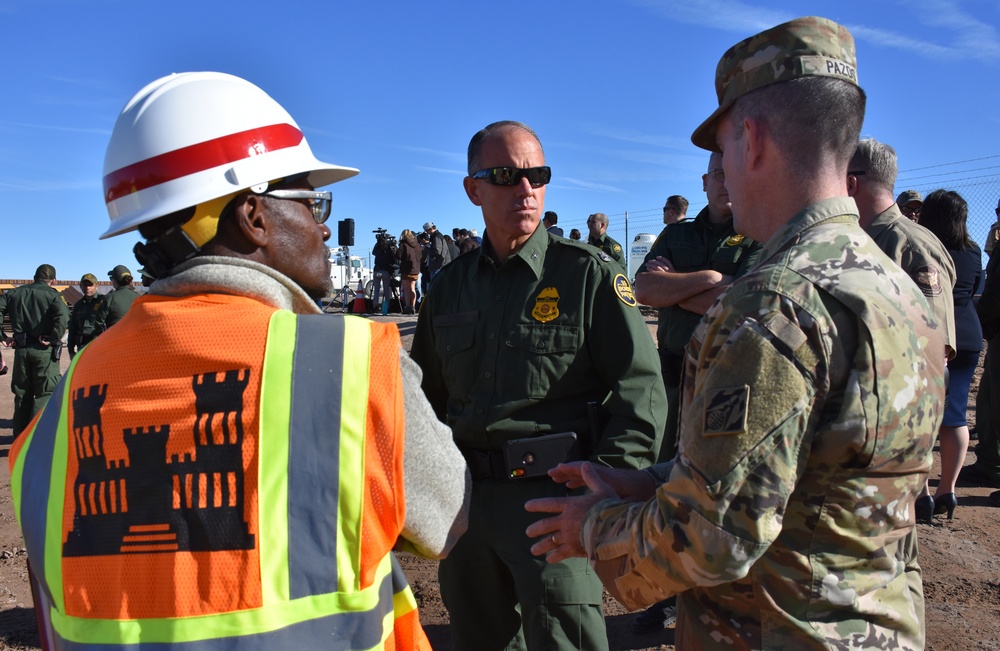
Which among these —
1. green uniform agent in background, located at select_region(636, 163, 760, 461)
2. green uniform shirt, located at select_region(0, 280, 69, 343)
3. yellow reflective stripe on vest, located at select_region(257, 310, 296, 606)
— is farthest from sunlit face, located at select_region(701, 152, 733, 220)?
green uniform shirt, located at select_region(0, 280, 69, 343)

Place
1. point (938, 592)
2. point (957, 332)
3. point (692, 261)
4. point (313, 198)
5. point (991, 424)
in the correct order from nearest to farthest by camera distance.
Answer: point (313, 198)
point (692, 261)
point (938, 592)
point (957, 332)
point (991, 424)

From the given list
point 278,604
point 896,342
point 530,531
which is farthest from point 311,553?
point 896,342

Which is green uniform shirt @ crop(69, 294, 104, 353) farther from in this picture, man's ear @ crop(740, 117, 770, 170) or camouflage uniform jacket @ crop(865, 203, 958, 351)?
man's ear @ crop(740, 117, 770, 170)

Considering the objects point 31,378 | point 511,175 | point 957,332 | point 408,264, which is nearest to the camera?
point 511,175

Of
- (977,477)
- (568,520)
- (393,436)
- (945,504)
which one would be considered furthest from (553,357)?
(977,477)

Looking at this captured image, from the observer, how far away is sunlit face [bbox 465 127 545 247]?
3.04 meters

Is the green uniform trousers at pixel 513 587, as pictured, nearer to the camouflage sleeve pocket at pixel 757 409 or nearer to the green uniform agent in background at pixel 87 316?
the camouflage sleeve pocket at pixel 757 409

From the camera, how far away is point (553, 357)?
2.81 metres

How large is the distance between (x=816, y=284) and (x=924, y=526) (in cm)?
480

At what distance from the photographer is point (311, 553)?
1.40 m

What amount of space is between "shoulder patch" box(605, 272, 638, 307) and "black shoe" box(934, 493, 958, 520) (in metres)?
→ 3.93

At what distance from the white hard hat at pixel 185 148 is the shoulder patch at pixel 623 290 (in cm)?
145

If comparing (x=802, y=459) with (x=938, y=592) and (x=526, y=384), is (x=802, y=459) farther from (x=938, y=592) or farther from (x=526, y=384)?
(x=938, y=592)

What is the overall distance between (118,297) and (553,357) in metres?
9.39
